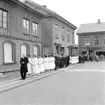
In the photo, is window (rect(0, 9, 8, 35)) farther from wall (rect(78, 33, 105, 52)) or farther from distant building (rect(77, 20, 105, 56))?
wall (rect(78, 33, 105, 52))

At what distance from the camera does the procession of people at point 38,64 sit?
11273 millimetres

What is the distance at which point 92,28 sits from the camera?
48.0m

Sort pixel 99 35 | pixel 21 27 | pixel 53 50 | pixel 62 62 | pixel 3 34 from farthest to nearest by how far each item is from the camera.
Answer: pixel 99 35, pixel 53 50, pixel 62 62, pixel 21 27, pixel 3 34

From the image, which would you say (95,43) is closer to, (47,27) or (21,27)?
(47,27)

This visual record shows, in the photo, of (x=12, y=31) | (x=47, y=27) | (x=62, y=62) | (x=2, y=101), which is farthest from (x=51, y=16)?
(x=2, y=101)

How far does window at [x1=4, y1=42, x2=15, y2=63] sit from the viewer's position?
573 inches

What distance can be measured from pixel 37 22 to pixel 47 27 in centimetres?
541

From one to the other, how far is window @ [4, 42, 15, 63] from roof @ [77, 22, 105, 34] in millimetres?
33279

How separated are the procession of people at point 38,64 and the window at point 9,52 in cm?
165

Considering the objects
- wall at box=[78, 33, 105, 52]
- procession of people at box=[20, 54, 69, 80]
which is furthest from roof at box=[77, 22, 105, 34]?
procession of people at box=[20, 54, 69, 80]

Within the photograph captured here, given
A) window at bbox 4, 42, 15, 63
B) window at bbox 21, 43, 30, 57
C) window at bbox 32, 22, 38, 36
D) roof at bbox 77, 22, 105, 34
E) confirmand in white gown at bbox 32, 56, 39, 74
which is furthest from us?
roof at bbox 77, 22, 105, 34

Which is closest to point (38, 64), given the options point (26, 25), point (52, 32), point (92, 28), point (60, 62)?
point (26, 25)

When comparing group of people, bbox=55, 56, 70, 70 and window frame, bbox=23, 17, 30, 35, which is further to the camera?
group of people, bbox=55, 56, 70, 70

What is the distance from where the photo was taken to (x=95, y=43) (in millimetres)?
45062
